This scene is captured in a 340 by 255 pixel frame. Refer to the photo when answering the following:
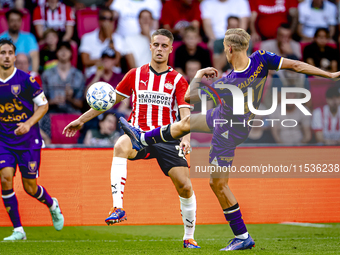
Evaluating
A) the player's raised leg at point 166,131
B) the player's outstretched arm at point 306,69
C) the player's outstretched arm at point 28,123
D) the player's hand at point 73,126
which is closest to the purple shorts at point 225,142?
the player's raised leg at point 166,131

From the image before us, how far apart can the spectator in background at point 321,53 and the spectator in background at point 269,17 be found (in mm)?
548

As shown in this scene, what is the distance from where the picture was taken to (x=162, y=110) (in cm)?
505

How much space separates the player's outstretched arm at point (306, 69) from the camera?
170 inches

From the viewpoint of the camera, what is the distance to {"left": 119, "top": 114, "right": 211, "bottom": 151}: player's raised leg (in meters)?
4.63

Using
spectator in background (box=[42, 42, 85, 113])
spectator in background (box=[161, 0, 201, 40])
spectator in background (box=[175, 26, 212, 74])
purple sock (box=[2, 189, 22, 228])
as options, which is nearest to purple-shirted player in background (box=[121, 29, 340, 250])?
purple sock (box=[2, 189, 22, 228])

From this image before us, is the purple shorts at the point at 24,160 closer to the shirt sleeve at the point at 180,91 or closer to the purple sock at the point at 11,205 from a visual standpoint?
the purple sock at the point at 11,205

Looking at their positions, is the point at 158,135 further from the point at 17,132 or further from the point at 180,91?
the point at 17,132

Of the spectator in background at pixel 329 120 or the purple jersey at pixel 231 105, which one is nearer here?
the purple jersey at pixel 231 105

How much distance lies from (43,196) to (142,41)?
387 centimetres

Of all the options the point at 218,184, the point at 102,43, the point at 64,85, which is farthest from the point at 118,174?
the point at 102,43

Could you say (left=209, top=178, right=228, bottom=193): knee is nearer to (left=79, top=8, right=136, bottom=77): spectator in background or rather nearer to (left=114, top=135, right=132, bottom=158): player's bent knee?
(left=114, top=135, right=132, bottom=158): player's bent knee

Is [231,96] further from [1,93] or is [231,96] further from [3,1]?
[3,1]

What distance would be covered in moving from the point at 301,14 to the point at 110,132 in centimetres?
464

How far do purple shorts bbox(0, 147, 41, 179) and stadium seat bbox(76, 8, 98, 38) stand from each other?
3615 mm
